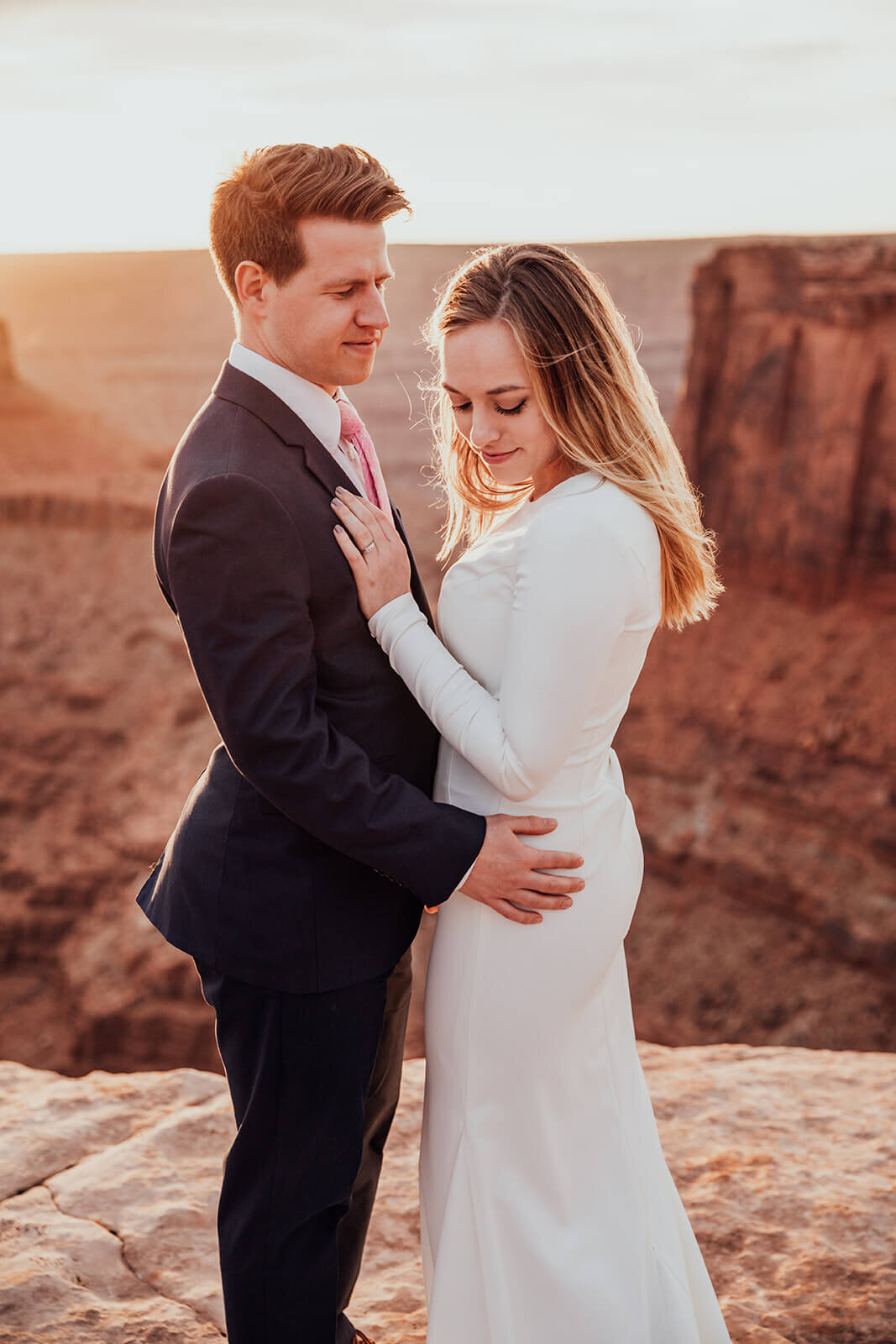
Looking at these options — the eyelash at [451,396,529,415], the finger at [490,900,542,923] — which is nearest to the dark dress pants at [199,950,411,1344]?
the finger at [490,900,542,923]

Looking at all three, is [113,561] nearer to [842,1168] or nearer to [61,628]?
[61,628]

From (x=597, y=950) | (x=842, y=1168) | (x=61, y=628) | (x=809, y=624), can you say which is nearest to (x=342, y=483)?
(x=597, y=950)

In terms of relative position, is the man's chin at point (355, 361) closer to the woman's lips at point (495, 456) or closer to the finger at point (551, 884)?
the woman's lips at point (495, 456)

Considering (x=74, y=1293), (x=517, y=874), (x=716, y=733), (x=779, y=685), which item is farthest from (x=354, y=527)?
(x=779, y=685)

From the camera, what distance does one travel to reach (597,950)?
86.7 inches

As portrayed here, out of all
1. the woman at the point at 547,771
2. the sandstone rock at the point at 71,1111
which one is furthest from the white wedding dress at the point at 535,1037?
the sandstone rock at the point at 71,1111

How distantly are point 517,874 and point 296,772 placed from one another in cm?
46

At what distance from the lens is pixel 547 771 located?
79.3 inches

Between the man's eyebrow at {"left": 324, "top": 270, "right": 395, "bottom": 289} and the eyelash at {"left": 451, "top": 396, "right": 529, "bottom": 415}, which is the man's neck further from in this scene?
the eyelash at {"left": 451, "top": 396, "right": 529, "bottom": 415}

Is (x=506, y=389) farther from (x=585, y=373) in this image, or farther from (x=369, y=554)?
(x=369, y=554)

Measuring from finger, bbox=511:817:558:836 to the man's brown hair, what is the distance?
1063 mm

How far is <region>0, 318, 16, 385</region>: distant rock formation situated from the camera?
96.0 ft

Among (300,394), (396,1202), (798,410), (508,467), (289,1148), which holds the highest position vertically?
(798,410)

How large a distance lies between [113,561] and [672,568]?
84.8 ft
